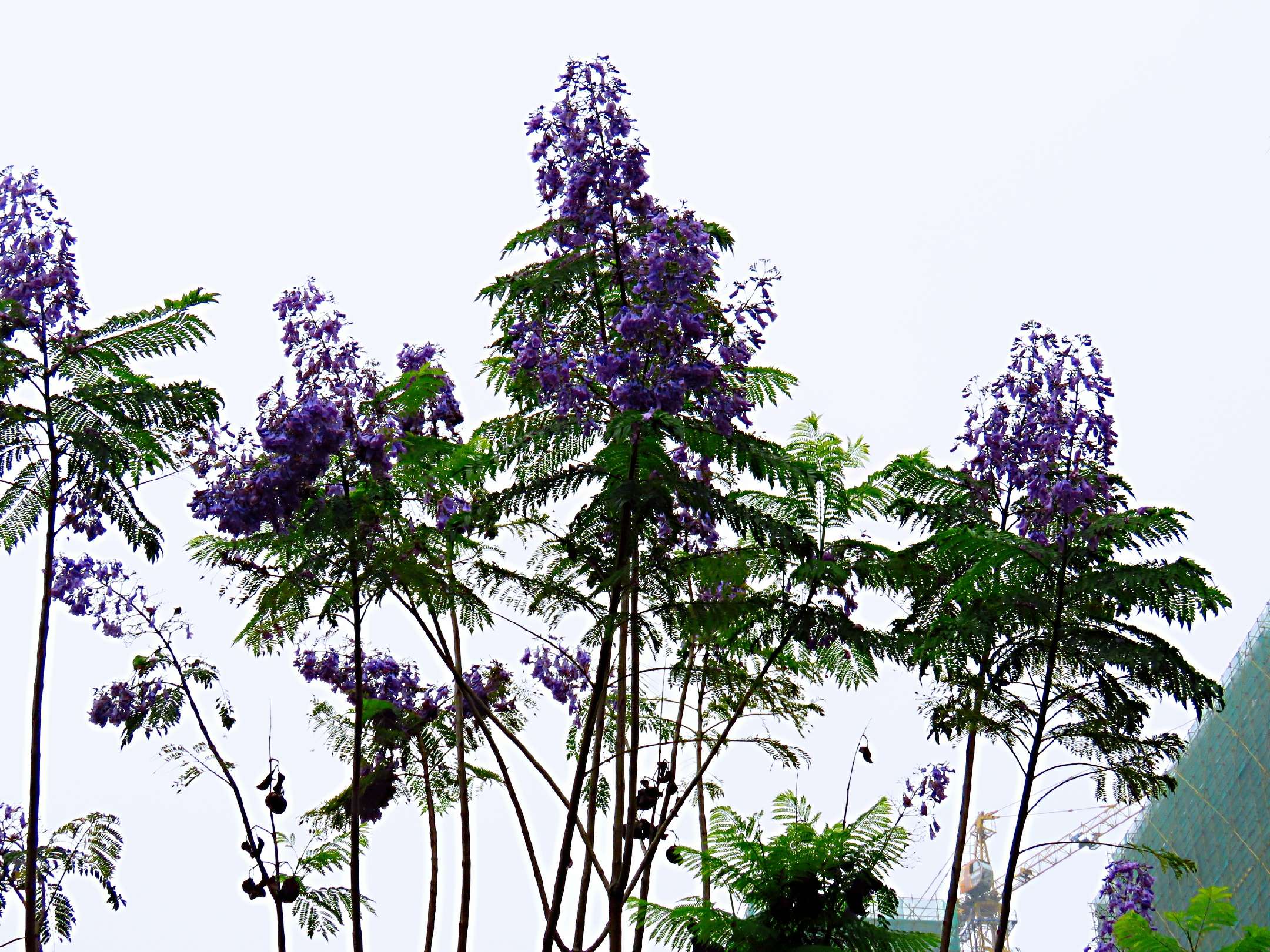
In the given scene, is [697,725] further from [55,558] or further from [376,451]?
[55,558]

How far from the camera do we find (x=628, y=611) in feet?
18.7

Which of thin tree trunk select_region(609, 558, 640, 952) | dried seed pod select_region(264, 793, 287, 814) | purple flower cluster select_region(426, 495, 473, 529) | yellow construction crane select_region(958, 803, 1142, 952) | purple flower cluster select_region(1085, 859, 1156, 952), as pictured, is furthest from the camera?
yellow construction crane select_region(958, 803, 1142, 952)

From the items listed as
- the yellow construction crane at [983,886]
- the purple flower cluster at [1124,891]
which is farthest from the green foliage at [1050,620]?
the yellow construction crane at [983,886]

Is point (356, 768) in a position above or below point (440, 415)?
below

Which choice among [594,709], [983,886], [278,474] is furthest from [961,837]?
[983,886]

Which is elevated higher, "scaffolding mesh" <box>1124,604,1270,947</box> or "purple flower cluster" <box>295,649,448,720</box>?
"scaffolding mesh" <box>1124,604,1270,947</box>

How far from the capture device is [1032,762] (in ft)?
18.9

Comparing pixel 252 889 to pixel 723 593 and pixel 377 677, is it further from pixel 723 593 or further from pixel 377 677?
pixel 723 593

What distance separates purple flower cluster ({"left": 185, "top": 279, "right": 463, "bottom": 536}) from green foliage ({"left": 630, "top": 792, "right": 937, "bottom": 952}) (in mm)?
1997

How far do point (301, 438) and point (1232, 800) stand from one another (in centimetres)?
2652

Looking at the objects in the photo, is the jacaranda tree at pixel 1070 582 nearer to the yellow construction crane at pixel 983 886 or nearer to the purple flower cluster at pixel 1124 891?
the purple flower cluster at pixel 1124 891

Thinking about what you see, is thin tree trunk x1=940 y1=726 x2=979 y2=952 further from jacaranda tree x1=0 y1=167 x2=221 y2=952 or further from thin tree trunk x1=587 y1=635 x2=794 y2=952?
jacaranda tree x1=0 y1=167 x2=221 y2=952

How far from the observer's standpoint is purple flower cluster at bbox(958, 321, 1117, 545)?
565 centimetres

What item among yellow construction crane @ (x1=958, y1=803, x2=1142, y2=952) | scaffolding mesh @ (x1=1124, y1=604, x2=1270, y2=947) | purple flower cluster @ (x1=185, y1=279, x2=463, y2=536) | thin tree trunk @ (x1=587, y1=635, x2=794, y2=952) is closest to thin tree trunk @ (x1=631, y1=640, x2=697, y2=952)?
Result: thin tree trunk @ (x1=587, y1=635, x2=794, y2=952)
